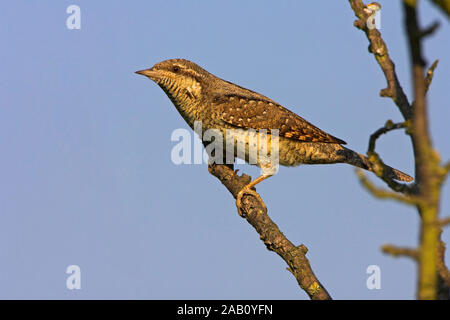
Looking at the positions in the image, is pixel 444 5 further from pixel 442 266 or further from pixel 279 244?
pixel 279 244

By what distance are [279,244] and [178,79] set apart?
3.52 metres

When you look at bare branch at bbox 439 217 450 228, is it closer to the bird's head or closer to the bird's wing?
the bird's wing

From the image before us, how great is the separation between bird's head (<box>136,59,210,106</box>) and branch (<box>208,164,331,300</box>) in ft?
5.01

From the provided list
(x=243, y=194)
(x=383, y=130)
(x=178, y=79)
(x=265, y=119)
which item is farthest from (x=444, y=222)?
(x=178, y=79)

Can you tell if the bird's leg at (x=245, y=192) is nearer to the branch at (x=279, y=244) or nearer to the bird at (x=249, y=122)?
the branch at (x=279, y=244)

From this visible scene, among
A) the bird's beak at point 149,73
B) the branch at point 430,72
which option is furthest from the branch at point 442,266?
the bird's beak at point 149,73

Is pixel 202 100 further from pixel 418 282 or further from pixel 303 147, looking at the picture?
pixel 418 282

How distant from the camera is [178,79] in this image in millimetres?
7805
